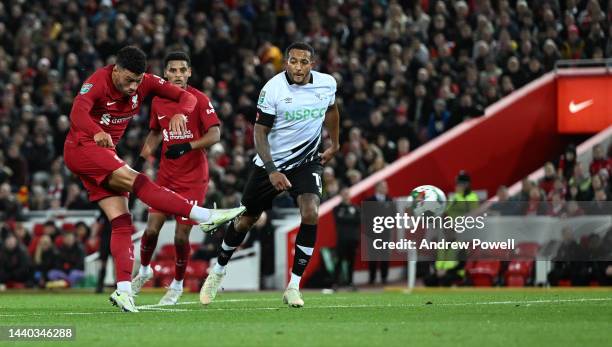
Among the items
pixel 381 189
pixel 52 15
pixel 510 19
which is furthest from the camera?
pixel 52 15

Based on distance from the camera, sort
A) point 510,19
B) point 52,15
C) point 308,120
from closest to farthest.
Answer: point 308,120
point 510,19
point 52,15

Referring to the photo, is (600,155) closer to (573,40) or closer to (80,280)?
(573,40)

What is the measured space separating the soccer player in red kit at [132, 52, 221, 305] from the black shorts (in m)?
1.17

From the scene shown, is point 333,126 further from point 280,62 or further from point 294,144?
point 280,62

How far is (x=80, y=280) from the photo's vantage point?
22750mm

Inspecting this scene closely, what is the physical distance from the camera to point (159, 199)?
37.6 feet

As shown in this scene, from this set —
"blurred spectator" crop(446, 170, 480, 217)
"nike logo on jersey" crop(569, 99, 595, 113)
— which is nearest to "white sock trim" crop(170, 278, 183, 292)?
"blurred spectator" crop(446, 170, 480, 217)

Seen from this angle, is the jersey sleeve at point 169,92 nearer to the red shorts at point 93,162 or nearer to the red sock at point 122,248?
the red shorts at point 93,162

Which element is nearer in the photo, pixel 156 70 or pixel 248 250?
pixel 248 250

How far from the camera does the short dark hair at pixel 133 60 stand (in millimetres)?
11523

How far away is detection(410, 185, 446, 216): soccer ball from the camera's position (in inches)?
613

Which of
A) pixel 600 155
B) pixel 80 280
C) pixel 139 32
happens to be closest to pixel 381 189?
pixel 600 155

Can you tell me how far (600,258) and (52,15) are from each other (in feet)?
50.4

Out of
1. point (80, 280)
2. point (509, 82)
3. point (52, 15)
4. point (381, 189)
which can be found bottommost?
point (80, 280)
